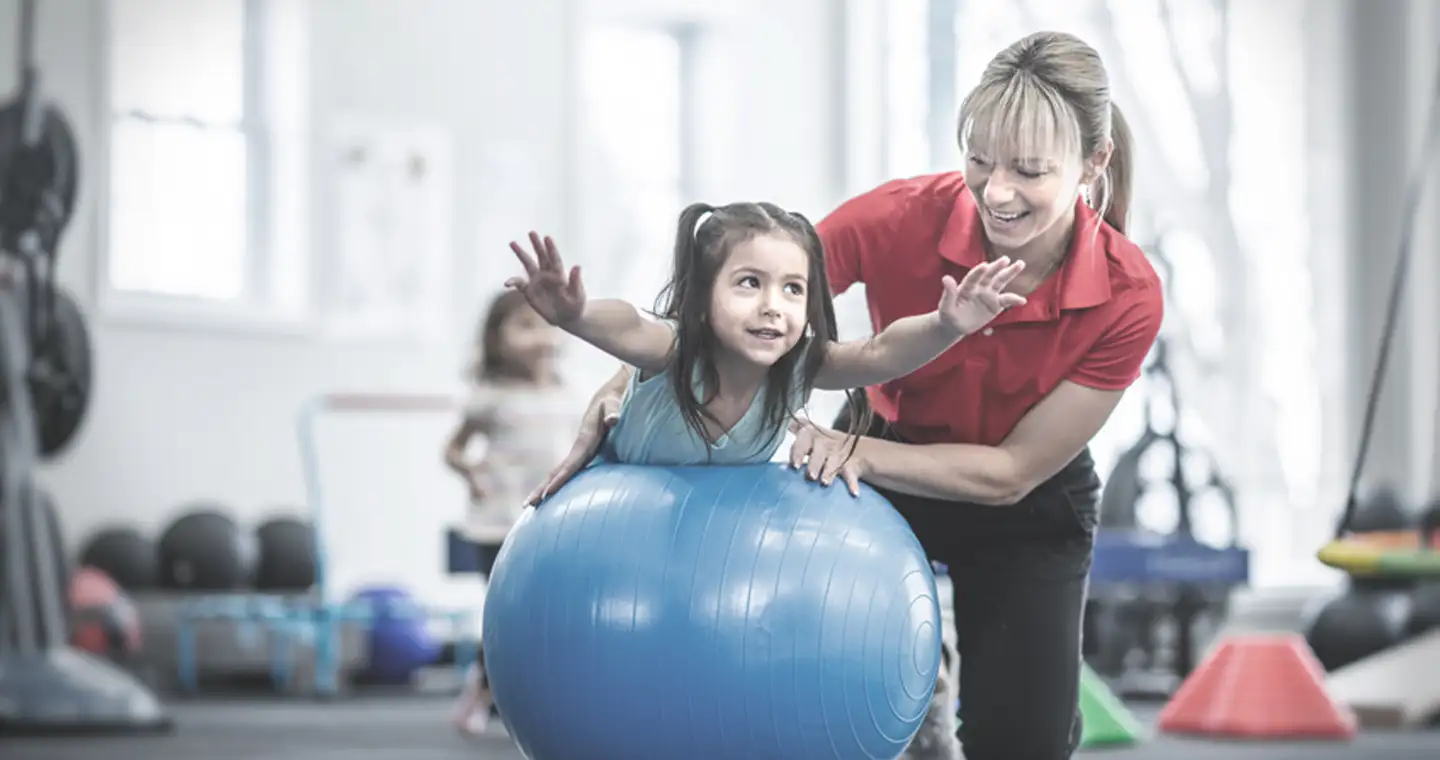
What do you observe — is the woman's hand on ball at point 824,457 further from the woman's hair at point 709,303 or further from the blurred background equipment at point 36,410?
the blurred background equipment at point 36,410

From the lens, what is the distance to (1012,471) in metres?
2.93

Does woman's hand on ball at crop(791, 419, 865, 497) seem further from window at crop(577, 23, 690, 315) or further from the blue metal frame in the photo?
window at crop(577, 23, 690, 315)

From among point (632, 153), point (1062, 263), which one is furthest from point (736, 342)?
point (632, 153)

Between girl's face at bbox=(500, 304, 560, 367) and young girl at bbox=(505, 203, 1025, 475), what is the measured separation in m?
3.19

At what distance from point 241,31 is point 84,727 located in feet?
13.1

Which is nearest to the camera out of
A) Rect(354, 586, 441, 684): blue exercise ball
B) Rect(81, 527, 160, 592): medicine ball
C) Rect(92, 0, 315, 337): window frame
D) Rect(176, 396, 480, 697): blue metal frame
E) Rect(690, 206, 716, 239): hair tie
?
Rect(690, 206, 716, 239): hair tie

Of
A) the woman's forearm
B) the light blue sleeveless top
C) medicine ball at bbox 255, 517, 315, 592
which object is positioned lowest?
medicine ball at bbox 255, 517, 315, 592

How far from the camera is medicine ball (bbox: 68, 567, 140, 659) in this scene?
24.7 ft

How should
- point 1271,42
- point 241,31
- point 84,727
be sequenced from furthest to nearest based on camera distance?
point 1271,42
point 241,31
point 84,727

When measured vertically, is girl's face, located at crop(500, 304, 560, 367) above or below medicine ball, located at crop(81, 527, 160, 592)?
above

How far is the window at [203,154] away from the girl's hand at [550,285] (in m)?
6.03

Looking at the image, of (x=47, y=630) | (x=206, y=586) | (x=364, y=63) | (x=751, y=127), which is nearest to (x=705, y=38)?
(x=751, y=127)

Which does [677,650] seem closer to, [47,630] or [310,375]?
[47,630]

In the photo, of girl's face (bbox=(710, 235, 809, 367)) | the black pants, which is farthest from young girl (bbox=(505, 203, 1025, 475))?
the black pants
